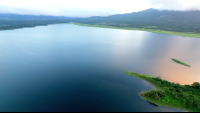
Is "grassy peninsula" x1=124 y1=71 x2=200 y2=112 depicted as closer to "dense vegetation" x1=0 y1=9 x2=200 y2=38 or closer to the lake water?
the lake water

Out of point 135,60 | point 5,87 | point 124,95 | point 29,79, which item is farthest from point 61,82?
point 135,60

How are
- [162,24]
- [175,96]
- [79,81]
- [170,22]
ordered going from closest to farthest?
[175,96]
[79,81]
[162,24]
[170,22]

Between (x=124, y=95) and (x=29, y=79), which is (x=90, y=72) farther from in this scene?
(x=29, y=79)

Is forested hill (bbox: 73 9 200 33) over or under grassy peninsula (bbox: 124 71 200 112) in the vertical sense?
over

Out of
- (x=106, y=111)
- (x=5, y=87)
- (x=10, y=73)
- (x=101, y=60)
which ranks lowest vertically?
(x=106, y=111)

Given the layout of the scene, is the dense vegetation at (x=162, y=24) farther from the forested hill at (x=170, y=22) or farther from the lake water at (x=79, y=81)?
the lake water at (x=79, y=81)

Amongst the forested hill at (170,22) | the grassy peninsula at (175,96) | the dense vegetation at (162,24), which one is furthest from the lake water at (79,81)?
the forested hill at (170,22)

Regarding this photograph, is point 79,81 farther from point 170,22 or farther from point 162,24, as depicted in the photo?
point 170,22

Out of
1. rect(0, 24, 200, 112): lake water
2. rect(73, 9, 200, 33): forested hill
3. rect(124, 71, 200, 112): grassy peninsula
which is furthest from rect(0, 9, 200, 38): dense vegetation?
rect(124, 71, 200, 112): grassy peninsula

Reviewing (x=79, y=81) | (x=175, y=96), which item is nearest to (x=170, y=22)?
(x=175, y=96)
